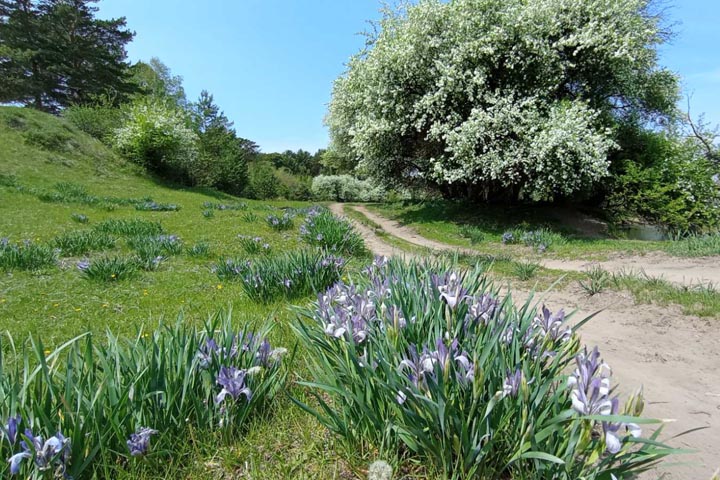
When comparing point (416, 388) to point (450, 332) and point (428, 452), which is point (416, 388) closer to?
point (428, 452)

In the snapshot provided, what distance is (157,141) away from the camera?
827 inches

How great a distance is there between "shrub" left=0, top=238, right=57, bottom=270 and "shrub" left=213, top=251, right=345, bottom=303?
3499 mm

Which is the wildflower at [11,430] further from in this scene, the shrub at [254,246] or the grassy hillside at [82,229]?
the shrub at [254,246]

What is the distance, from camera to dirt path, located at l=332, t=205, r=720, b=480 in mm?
1775

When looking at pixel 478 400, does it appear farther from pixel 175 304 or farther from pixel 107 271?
pixel 107 271

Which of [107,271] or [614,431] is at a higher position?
[614,431]

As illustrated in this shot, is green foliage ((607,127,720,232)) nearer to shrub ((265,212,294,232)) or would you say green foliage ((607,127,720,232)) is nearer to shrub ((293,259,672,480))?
shrub ((265,212,294,232))

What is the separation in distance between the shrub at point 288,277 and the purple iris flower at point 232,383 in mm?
2043

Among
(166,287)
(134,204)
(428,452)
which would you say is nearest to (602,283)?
(428,452)

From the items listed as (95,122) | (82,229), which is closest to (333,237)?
(82,229)

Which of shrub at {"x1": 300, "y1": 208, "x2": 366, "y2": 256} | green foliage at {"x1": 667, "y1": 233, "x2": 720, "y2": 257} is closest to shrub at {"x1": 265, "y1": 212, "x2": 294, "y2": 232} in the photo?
shrub at {"x1": 300, "y1": 208, "x2": 366, "y2": 256}

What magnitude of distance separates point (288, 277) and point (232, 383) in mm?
2338

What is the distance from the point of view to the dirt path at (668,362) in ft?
5.82

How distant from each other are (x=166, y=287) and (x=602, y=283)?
5710 mm
